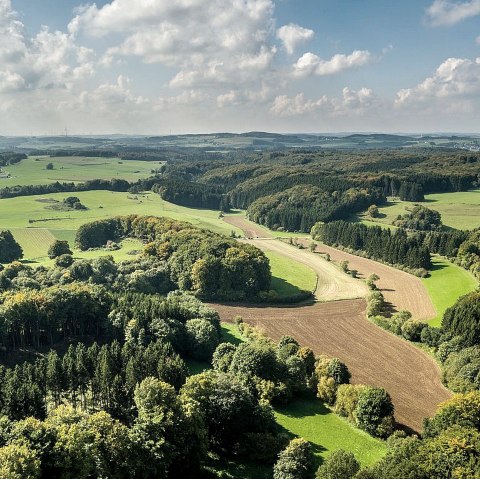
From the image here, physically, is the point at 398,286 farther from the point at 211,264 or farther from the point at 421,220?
the point at 421,220

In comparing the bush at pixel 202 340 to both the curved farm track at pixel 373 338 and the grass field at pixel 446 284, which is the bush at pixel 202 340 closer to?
the curved farm track at pixel 373 338

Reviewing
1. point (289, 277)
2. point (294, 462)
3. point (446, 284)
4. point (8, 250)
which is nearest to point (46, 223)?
point (8, 250)

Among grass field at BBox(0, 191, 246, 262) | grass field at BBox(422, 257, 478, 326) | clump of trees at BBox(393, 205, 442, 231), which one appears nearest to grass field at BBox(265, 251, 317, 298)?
grass field at BBox(422, 257, 478, 326)

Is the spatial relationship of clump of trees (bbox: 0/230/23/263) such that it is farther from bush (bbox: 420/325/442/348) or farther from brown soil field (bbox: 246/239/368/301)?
bush (bbox: 420/325/442/348)

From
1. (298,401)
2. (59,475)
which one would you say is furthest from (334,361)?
(59,475)

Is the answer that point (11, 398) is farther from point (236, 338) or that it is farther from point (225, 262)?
point (225, 262)

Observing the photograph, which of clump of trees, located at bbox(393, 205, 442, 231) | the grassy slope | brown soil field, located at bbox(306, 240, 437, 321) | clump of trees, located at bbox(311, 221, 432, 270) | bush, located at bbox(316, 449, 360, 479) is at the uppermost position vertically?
clump of trees, located at bbox(393, 205, 442, 231)

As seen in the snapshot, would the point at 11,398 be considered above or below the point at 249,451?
above
